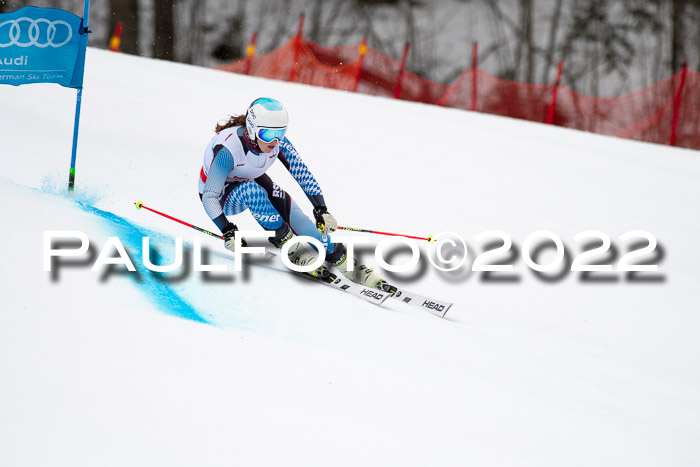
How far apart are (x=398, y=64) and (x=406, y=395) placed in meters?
9.25

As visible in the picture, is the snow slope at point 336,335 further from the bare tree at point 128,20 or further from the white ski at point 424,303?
the bare tree at point 128,20


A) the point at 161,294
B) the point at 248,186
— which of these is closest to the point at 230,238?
the point at 248,186

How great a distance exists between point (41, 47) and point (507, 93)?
776cm

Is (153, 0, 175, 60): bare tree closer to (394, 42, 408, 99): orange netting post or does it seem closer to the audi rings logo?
(394, 42, 408, 99): orange netting post

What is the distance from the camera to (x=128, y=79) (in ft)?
30.0

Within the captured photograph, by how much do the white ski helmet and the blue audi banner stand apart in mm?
1857

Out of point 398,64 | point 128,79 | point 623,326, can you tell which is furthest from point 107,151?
point 398,64

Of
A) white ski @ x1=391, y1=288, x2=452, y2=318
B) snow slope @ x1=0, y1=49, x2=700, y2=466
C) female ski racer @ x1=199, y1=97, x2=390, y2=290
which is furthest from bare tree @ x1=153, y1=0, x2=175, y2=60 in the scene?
white ski @ x1=391, y1=288, x2=452, y2=318

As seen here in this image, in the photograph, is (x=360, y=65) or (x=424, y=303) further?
(x=360, y=65)

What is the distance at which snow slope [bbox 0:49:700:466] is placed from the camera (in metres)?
2.28

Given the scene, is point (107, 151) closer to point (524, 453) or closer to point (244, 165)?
point (244, 165)

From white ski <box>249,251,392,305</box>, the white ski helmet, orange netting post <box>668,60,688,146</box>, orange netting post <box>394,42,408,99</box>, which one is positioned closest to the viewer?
the white ski helmet

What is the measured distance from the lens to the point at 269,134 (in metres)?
3.85

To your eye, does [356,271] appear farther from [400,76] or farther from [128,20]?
[128,20]
